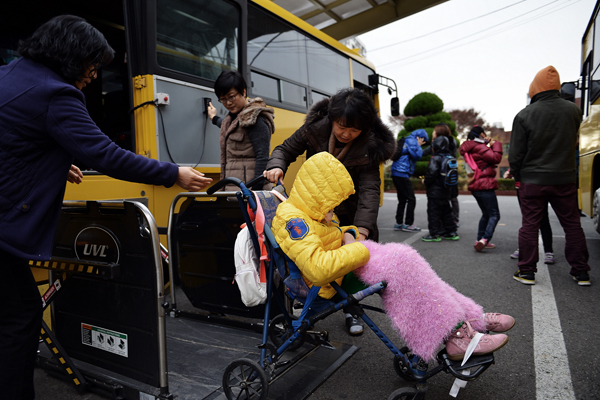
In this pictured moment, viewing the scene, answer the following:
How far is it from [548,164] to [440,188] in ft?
7.95

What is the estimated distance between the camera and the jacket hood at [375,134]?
8.54 ft

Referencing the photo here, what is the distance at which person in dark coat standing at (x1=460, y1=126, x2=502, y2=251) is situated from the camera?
5613 millimetres

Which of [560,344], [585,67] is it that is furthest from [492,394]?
[585,67]

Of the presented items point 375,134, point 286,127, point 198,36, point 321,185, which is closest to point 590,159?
point 375,134

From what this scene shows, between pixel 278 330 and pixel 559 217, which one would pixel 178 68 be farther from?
pixel 559 217

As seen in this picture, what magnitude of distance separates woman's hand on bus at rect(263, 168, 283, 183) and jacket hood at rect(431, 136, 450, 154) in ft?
14.9

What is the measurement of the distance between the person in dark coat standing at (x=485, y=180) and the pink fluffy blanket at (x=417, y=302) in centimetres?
413

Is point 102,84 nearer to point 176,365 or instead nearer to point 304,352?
point 176,365

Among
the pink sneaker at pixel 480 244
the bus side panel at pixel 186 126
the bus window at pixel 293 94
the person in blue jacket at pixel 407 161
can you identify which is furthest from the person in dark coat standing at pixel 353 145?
the person in blue jacket at pixel 407 161

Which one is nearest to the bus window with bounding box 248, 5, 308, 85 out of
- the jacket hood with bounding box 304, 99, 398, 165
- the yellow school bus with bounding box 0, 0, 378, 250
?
the yellow school bus with bounding box 0, 0, 378, 250

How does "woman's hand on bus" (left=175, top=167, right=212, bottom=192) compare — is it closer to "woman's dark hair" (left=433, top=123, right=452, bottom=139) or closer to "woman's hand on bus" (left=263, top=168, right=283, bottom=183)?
"woman's hand on bus" (left=263, top=168, right=283, bottom=183)

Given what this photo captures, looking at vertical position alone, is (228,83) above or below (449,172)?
above

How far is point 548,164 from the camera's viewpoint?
385 centimetres

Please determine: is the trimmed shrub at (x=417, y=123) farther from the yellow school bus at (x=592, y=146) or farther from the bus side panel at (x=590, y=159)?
the bus side panel at (x=590, y=159)
